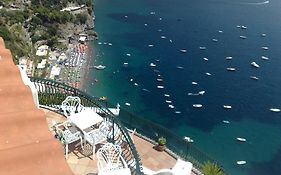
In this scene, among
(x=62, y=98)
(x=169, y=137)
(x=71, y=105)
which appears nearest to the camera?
(x=71, y=105)

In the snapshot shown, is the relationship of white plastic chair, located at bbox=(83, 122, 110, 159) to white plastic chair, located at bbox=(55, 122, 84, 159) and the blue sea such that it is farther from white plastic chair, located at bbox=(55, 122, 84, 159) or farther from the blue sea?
the blue sea

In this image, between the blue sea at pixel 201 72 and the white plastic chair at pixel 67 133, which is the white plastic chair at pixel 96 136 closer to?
the white plastic chair at pixel 67 133

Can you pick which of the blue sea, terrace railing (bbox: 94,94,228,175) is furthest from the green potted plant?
the blue sea

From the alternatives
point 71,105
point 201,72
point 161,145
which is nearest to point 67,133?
point 71,105

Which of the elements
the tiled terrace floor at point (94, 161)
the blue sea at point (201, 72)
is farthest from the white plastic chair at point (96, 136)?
the blue sea at point (201, 72)

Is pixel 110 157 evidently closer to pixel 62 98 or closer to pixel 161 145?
pixel 62 98

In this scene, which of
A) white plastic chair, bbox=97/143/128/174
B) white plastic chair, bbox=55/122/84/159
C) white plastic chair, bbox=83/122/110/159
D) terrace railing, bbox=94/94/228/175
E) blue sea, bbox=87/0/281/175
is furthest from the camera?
blue sea, bbox=87/0/281/175

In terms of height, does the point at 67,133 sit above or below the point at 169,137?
above
